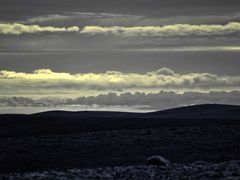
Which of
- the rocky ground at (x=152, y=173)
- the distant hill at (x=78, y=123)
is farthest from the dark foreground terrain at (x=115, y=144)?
the rocky ground at (x=152, y=173)

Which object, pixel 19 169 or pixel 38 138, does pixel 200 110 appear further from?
pixel 19 169

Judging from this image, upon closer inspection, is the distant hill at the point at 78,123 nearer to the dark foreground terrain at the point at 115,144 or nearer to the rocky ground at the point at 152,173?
the dark foreground terrain at the point at 115,144

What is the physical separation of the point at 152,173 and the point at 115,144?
1168cm

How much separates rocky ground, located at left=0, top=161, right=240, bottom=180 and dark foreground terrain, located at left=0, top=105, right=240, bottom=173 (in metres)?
3.00

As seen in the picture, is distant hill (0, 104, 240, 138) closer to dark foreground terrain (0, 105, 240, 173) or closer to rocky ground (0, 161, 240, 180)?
dark foreground terrain (0, 105, 240, 173)

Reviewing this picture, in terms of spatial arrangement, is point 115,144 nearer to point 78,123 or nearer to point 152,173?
point 152,173

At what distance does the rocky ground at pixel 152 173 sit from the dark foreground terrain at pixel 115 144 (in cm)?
300

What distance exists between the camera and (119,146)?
129 feet

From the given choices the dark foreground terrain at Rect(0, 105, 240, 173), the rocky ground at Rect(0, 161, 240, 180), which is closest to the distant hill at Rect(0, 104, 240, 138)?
the dark foreground terrain at Rect(0, 105, 240, 173)

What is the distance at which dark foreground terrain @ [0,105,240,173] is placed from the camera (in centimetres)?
3469

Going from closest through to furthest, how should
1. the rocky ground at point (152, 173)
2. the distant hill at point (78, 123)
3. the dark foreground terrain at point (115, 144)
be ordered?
1. the rocky ground at point (152, 173)
2. the dark foreground terrain at point (115, 144)
3. the distant hill at point (78, 123)

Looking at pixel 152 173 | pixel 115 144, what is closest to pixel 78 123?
pixel 115 144

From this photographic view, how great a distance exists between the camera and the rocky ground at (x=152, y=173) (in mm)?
27656

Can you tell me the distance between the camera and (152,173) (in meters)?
28.5
